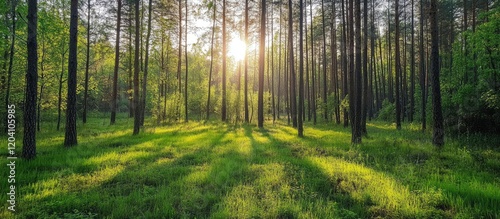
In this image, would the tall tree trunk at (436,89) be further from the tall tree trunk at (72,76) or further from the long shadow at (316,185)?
the tall tree trunk at (72,76)

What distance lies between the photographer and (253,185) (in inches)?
197

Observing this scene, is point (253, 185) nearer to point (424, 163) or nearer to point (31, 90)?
point (424, 163)

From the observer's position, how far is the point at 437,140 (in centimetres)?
920

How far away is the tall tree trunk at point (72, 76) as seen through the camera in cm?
864

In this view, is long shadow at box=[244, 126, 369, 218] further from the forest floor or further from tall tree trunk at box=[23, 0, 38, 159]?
tall tree trunk at box=[23, 0, 38, 159]

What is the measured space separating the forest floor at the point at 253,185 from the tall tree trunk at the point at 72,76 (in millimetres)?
949

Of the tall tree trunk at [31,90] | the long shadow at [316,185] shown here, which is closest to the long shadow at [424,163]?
the long shadow at [316,185]

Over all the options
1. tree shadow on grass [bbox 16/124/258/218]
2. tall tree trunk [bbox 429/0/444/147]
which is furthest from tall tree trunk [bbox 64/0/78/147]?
tall tree trunk [bbox 429/0/444/147]

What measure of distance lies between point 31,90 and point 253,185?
6460mm

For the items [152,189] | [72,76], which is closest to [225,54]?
[72,76]

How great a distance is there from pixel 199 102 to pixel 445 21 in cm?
3034

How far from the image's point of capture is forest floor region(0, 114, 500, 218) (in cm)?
374

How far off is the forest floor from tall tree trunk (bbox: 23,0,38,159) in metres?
0.49

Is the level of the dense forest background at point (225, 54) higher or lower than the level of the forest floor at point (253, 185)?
higher
